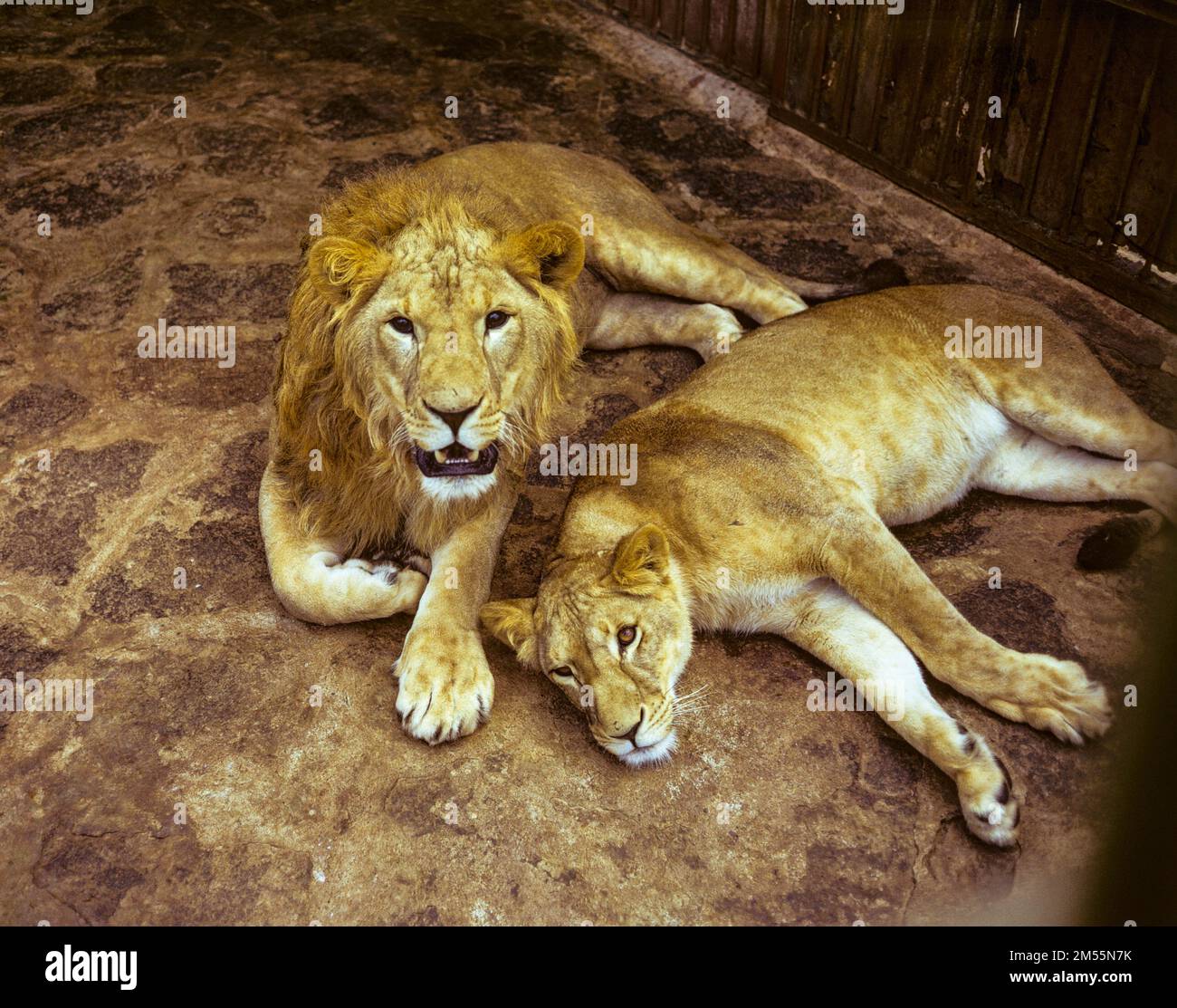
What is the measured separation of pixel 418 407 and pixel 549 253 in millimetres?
610

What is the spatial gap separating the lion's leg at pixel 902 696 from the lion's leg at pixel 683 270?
1.70 metres

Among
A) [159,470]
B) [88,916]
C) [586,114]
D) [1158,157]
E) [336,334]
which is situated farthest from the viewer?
[586,114]

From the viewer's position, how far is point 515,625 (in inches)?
123

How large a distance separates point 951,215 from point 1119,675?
9.41 feet

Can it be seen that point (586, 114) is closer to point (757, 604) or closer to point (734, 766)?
point (757, 604)

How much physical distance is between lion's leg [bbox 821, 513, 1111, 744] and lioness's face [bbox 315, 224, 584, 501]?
0.97 meters

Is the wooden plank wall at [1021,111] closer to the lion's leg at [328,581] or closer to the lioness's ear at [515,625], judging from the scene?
the lioness's ear at [515,625]

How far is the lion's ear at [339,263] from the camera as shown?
3.07 metres

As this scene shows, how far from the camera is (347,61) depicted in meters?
6.95

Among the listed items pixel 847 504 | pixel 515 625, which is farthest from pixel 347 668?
pixel 847 504

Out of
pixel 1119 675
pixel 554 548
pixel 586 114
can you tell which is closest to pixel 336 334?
pixel 554 548

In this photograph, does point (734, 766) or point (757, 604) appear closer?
point (734, 766)

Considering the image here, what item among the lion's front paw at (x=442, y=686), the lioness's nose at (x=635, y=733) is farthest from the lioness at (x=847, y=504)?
the lion's front paw at (x=442, y=686)

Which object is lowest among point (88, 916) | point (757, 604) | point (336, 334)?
point (88, 916)
